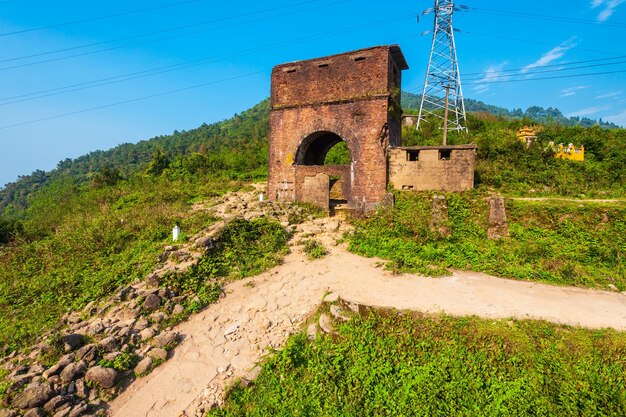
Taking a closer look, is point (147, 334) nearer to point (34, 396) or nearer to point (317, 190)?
point (34, 396)

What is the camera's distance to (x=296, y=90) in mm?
14211

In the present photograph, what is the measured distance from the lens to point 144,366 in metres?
5.45

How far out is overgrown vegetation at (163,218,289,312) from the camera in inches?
299

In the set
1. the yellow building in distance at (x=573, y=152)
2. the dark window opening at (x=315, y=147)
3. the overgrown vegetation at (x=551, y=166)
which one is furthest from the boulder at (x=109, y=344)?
the yellow building in distance at (x=573, y=152)

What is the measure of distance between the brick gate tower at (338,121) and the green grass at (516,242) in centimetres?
239

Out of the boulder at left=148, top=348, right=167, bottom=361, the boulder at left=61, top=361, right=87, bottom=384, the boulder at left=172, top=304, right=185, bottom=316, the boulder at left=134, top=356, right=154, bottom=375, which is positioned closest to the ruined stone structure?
the boulder at left=172, top=304, right=185, bottom=316

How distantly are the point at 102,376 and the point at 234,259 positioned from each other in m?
4.37

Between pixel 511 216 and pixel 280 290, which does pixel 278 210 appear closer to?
pixel 280 290

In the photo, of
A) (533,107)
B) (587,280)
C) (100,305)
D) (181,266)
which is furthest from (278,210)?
(533,107)

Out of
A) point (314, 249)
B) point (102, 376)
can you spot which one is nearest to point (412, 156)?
point (314, 249)

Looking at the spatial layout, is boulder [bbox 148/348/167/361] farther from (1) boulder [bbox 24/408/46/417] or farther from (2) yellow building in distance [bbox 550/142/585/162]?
(2) yellow building in distance [bbox 550/142/585/162]

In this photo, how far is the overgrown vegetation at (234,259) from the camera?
7.61 meters

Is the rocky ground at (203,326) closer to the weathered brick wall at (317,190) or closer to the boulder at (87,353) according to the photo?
the boulder at (87,353)

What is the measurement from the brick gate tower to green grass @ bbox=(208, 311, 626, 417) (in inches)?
313
